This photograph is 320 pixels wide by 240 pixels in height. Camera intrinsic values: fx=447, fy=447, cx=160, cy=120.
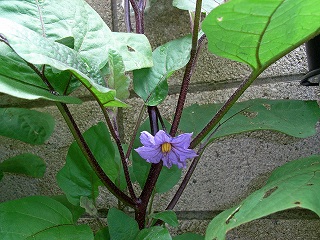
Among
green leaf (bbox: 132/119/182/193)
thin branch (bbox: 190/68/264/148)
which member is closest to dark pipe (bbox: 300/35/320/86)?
thin branch (bbox: 190/68/264/148)

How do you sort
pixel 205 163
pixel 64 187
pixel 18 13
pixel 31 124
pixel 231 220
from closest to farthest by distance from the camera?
pixel 231 220
pixel 18 13
pixel 64 187
pixel 31 124
pixel 205 163

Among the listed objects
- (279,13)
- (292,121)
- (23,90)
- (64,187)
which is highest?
(279,13)

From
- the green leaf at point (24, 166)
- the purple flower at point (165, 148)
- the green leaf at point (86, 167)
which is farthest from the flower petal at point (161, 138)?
the green leaf at point (24, 166)

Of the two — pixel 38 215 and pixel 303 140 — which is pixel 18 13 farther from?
pixel 303 140

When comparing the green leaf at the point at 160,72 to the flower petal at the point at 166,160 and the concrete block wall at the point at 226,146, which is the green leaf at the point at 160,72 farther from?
the concrete block wall at the point at 226,146

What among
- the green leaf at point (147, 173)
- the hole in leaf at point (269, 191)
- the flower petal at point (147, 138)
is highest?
the hole in leaf at point (269, 191)

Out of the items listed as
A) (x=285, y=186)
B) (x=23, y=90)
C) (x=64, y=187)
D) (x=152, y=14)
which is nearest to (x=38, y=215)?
(x=64, y=187)

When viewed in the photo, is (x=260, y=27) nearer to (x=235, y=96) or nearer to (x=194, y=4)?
(x=235, y=96)
